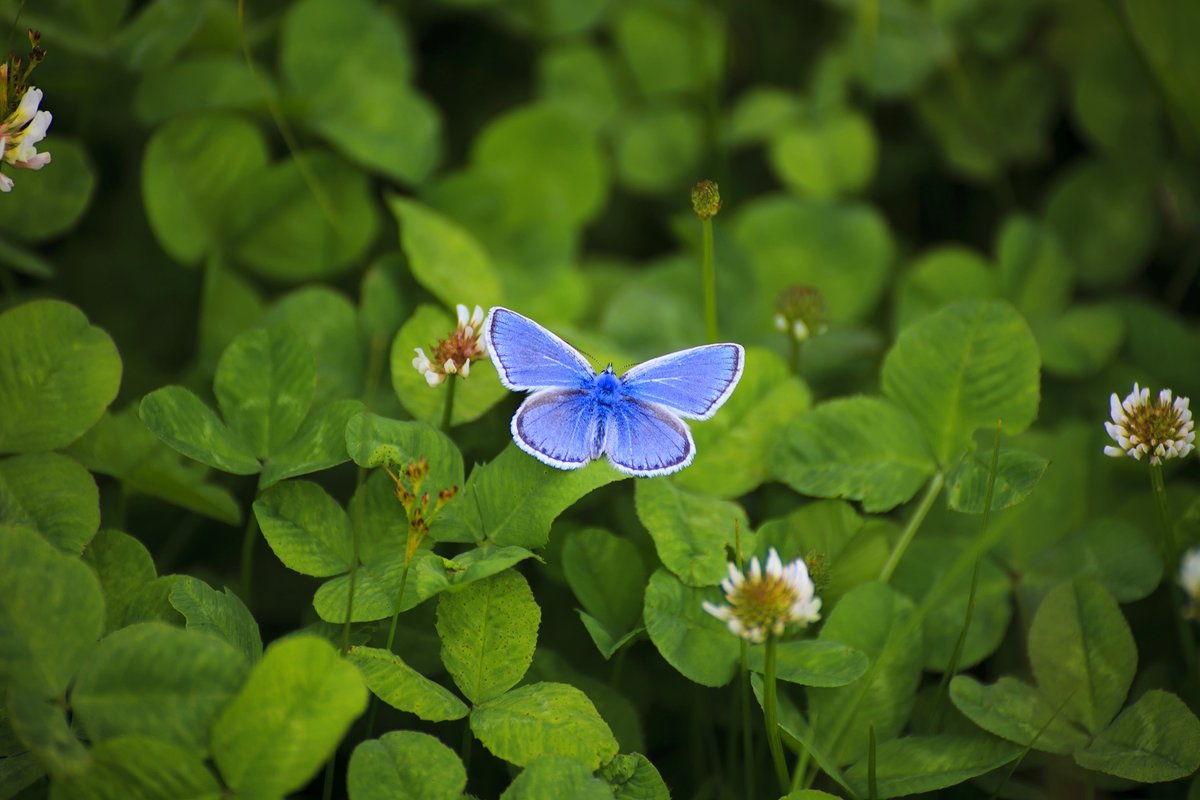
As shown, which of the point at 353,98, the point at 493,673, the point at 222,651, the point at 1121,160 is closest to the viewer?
the point at 222,651

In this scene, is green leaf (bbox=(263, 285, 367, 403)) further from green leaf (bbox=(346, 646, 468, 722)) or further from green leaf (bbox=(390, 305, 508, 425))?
green leaf (bbox=(346, 646, 468, 722))

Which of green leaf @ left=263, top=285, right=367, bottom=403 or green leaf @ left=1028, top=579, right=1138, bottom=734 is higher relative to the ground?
green leaf @ left=263, top=285, right=367, bottom=403

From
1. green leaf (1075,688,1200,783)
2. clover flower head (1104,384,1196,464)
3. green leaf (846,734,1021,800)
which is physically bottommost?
green leaf (846,734,1021,800)

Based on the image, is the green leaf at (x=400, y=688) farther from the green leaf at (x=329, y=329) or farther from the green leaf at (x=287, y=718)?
the green leaf at (x=329, y=329)

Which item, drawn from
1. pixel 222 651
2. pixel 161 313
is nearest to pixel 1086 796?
pixel 222 651

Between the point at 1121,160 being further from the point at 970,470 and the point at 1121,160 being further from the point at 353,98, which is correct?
the point at 353,98

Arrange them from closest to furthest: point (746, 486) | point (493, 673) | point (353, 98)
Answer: point (493, 673) → point (746, 486) → point (353, 98)

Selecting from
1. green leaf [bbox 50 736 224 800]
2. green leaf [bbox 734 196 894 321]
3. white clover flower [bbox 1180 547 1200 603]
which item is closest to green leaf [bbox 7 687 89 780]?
green leaf [bbox 50 736 224 800]
